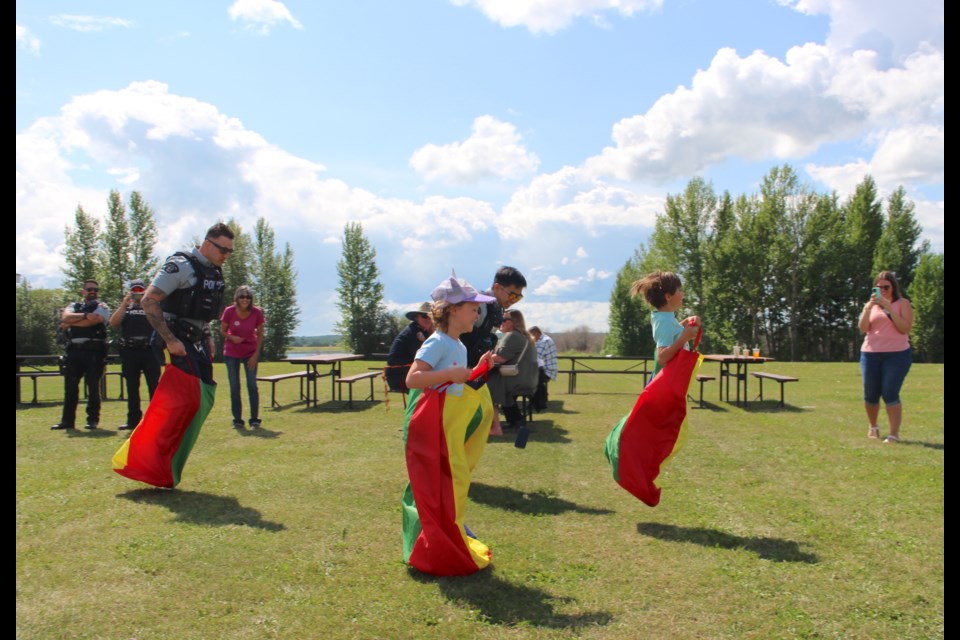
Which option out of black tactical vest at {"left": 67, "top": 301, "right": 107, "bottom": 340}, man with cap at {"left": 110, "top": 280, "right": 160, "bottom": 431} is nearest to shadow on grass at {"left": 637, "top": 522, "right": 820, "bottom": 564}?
man with cap at {"left": 110, "top": 280, "right": 160, "bottom": 431}

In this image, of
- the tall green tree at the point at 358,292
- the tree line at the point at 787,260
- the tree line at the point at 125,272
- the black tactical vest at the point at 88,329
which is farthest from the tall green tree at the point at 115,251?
the black tactical vest at the point at 88,329

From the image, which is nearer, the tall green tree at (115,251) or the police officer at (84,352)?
the police officer at (84,352)

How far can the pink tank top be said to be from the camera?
8375 millimetres

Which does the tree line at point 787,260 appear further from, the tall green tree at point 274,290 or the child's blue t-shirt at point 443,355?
the child's blue t-shirt at point 443,355

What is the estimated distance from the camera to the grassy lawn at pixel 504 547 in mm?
3363

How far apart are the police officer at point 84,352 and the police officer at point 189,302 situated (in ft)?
14.7

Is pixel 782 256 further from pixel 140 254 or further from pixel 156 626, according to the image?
pixel 156 626

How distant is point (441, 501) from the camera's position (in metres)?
3.86

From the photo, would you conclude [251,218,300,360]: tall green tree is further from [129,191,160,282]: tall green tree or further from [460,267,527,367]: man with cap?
[460,267,527,367]: man with cap

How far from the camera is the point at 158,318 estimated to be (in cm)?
572

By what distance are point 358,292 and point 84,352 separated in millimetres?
48023

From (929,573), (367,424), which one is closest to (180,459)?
(367,424)

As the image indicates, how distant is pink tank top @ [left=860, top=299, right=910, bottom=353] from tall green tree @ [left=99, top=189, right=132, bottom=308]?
2116 inches

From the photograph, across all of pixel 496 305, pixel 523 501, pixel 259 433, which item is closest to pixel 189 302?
pixel 496 305
